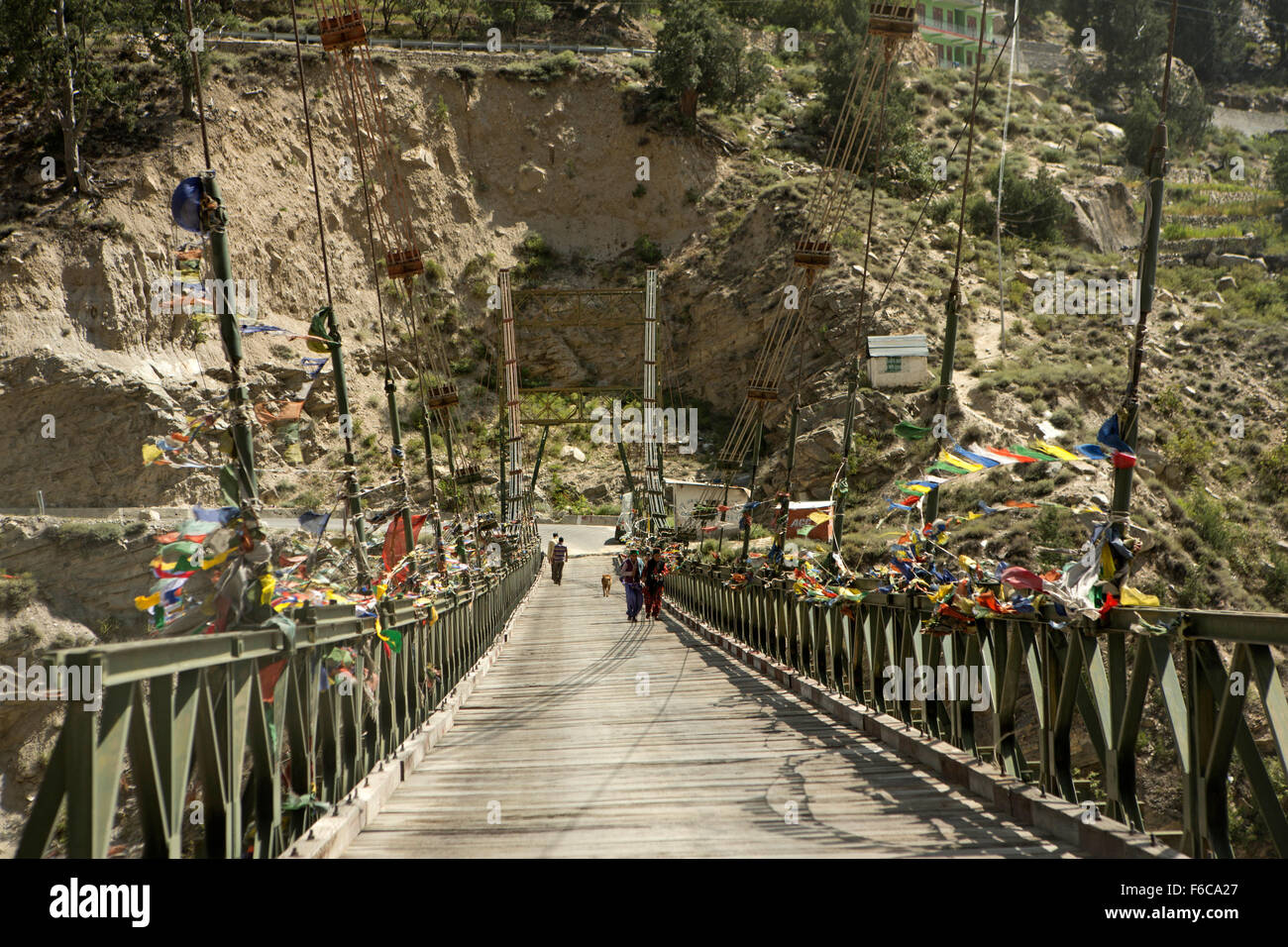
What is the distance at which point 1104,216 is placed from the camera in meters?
54.4

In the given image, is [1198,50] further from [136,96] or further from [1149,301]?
[1149,301]

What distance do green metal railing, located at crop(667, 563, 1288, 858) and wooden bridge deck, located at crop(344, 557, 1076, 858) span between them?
43 cm

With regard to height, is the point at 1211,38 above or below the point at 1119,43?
above

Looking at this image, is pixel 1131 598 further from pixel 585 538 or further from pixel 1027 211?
pixel 1027 211

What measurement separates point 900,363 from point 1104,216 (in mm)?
23539

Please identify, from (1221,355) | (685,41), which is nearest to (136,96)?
(685,41)

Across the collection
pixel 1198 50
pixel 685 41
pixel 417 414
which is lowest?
pixel 417 414

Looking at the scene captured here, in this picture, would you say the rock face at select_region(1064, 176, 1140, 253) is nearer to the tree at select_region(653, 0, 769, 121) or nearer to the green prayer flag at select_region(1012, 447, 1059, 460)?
the tree at select_region(653, 0, 769, 121)

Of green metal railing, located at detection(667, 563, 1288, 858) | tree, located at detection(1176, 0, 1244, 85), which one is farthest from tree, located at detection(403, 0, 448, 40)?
green metal railing, located at detection(667, 563, 1288, 858)

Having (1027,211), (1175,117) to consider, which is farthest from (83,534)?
(1175,117)

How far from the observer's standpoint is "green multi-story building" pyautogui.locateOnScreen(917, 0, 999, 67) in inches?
3073

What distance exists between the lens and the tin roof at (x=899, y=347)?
38.2 metres

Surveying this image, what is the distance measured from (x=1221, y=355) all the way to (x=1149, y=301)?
129 ft

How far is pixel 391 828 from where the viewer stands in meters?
5.34
